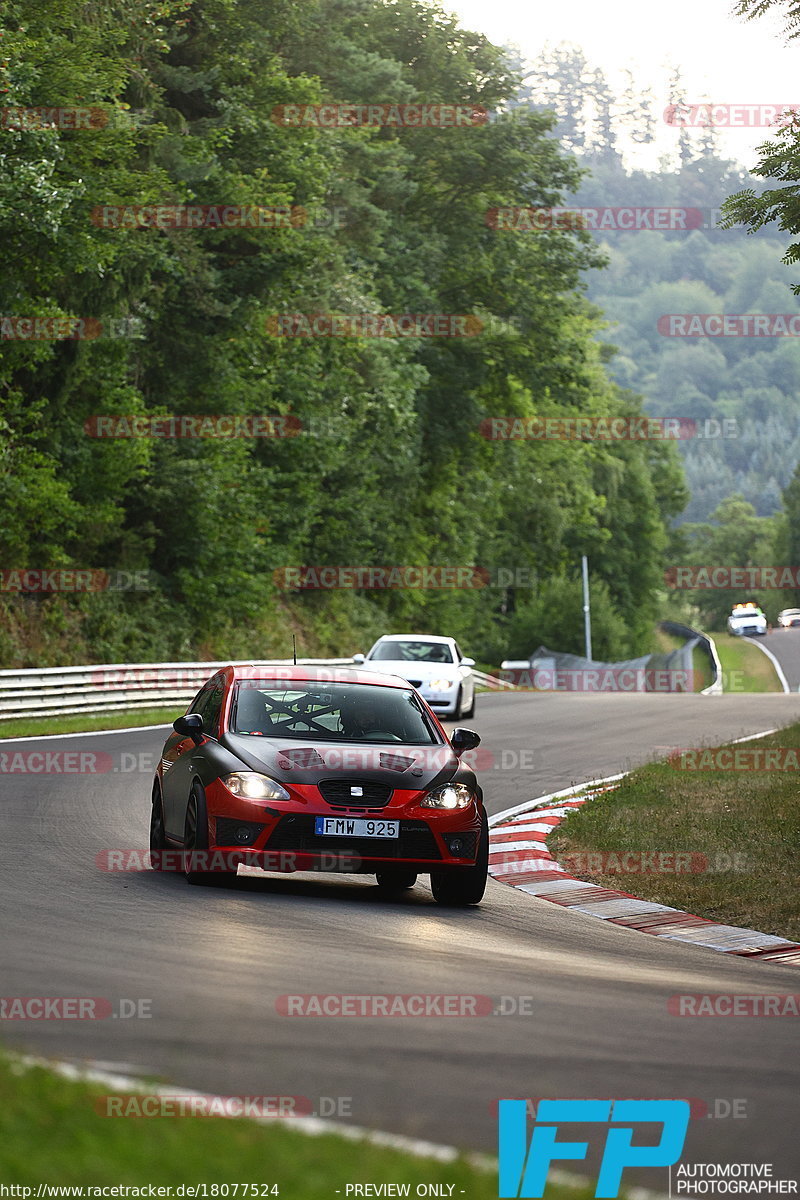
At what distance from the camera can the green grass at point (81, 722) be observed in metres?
24.7

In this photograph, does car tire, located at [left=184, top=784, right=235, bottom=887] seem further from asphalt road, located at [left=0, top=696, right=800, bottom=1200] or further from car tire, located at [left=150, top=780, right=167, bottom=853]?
car tire, located at [left=150, top=780, right=167, bottom=853]

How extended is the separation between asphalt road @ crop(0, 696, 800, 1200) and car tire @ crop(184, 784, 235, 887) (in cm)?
13

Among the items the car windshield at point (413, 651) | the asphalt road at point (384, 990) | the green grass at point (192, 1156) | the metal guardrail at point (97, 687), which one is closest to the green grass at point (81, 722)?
the metal guardrail at point (97, 687)

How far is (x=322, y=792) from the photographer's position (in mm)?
10367

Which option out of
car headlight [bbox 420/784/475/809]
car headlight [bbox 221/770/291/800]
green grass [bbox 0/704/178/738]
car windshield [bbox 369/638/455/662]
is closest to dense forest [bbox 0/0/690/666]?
green grass [bbox 0/704/178/738]

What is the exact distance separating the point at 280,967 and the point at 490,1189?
10.9ft

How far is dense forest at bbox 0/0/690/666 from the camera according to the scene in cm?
2980

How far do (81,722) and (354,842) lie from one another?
57.7ft

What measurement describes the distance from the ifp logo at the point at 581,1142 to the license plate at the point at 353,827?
210 inches

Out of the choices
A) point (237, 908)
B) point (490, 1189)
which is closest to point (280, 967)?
point (237, 908)

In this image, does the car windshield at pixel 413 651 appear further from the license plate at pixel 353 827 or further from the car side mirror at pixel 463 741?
the license plate at pixel 353 827

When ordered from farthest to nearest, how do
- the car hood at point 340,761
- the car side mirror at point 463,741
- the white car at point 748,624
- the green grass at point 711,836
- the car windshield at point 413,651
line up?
the white car at point 748,624 → the car windshield at point 413,651 → the car side mirror at point 463,741 → the green grass at point 711,836 → the car hood at point 340,761

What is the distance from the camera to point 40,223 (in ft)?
83.7

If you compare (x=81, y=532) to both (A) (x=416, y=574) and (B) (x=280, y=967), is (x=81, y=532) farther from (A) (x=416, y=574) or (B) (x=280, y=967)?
(B) (x=280, y=967)
